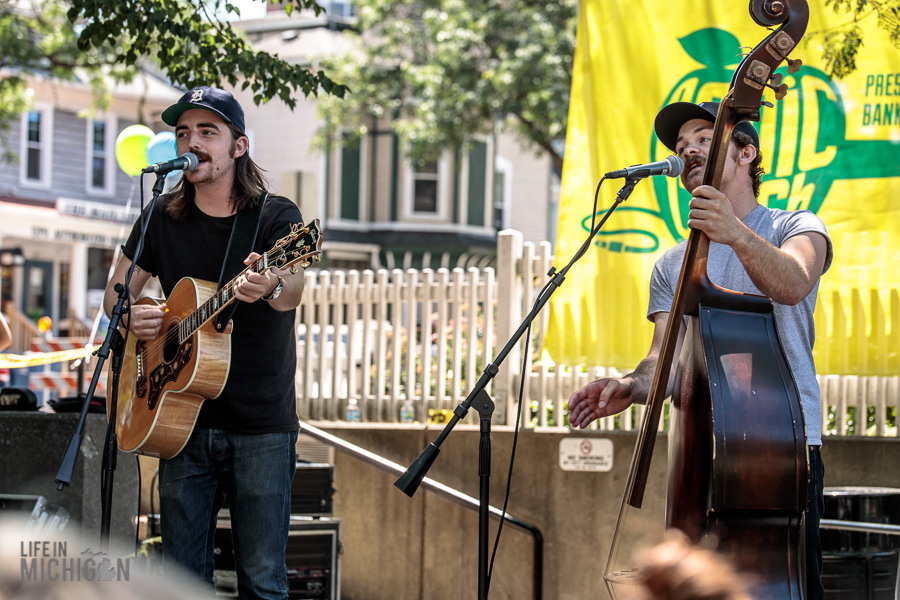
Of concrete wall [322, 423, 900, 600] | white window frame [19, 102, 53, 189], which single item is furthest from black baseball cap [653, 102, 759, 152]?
white window frame [19, 102, 53, 189]

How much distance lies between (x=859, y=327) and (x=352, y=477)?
3481 mm

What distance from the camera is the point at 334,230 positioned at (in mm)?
22234

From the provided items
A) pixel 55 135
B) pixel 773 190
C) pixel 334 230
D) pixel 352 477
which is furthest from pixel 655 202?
pixel 55 135

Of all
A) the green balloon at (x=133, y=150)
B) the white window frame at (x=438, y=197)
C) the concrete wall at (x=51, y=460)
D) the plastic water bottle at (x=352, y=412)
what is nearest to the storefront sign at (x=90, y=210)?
the white window frame at (x=438, y=197)

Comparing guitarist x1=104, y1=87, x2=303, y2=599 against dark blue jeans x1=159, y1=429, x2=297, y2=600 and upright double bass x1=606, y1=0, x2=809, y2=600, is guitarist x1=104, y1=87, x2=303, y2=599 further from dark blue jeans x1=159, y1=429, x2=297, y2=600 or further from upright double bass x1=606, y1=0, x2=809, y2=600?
upright double bass x1=606, y1=0, x2=809, y2=600

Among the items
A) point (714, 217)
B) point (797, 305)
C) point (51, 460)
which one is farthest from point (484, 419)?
point (51, 460)

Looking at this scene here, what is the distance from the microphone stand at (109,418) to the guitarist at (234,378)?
11cm

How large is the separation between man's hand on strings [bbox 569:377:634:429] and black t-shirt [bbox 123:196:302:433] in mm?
1071

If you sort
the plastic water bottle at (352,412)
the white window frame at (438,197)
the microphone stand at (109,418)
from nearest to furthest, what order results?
the microphone stand at (109,418) < the plastic water bottle at (352,412) < the white window frame at (438,197)

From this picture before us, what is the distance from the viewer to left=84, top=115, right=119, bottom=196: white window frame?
22578 millimetres

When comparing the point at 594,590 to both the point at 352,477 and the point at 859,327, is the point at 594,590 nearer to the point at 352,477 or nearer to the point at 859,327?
the point at 352,477

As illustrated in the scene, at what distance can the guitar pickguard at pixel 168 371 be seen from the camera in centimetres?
322

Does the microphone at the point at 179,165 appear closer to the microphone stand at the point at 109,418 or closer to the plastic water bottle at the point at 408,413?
the microphone stand at the point at 109,418

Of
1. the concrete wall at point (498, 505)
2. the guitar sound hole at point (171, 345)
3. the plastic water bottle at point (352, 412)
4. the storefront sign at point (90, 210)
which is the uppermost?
the storefront sign at point (90, 210)
